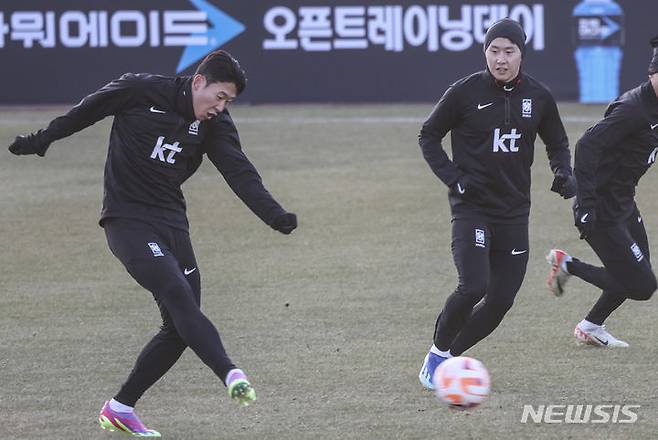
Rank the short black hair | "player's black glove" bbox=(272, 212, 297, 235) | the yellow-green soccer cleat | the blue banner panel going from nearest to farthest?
1. the yellow-green soccer cleat
2. the short black hair
3. "player's black glove" bbox=(272, 212, 297, 235)
4. the blue banner panel

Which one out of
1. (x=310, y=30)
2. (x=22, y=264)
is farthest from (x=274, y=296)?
(x=310, y=30)

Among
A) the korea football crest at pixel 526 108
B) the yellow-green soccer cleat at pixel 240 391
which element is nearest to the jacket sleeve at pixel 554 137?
the korea football crest at pixel 526 108

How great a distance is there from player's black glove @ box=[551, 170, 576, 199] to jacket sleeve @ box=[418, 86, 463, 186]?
604 mm

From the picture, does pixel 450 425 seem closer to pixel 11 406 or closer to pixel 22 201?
pixel 11 406

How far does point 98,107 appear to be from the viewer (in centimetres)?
720

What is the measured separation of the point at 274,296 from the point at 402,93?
54.2 feet

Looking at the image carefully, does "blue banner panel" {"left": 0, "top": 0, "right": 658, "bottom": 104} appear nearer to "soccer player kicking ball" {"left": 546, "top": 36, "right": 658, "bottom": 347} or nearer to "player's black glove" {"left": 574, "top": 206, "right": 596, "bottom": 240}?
"soccer player kicking ball" {"left": 546, "top": 36, "right": 658, "bottom": 347}

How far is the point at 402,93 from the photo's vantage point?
27.5 meters

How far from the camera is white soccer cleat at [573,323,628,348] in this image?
9.41m

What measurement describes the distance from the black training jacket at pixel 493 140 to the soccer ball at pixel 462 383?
1.17 m

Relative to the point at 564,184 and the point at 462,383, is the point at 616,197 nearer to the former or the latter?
the point at 564,184

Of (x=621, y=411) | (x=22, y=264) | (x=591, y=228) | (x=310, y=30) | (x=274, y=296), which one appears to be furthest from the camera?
(x=310, y=30)

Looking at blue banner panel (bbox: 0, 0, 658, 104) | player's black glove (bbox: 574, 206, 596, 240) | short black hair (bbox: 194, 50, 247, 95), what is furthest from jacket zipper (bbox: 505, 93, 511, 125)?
blue banner panel (bbox: 0, 0, 658, 104)

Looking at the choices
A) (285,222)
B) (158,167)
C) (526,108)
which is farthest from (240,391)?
(526,108)
